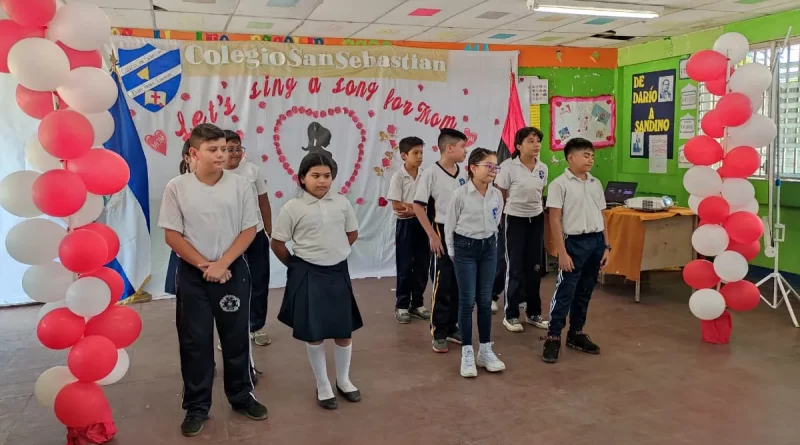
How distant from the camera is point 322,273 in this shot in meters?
3.02

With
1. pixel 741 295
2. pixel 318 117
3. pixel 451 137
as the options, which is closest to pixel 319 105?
pixel 318 117

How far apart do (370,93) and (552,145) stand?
2.28 meters

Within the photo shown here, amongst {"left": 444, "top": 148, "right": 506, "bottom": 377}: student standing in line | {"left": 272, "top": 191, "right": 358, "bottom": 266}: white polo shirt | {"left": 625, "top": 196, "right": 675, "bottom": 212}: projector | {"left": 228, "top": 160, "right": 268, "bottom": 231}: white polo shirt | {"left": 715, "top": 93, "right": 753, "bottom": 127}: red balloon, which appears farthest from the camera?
{"left": 625, "top": 196, "right": 675, "bottom": 212}: projector

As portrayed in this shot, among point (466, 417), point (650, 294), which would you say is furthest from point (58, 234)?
point (650, 294)

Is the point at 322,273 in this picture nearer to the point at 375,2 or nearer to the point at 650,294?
the point at 375,2

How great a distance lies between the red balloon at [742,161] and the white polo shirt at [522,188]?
1185 millimetres

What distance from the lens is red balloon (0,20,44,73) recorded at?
259 cm

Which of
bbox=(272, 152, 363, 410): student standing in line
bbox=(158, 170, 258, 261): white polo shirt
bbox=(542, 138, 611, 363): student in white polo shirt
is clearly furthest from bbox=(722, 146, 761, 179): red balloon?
bbox=(158, 170, 258, 261): white polo shirt

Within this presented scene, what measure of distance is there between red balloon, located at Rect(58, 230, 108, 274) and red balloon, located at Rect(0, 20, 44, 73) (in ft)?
2.60

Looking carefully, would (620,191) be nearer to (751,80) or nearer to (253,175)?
(751,80)

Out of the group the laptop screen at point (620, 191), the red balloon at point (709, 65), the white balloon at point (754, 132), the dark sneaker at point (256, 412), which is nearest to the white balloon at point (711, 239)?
the white balloon at point (754, 132)

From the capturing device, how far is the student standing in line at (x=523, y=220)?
4215 mm

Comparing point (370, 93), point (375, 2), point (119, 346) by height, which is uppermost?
point (375, 2)

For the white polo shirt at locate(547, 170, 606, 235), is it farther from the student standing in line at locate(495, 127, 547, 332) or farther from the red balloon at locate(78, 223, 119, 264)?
the red balloon at locate(78, 223, 119, 264)
